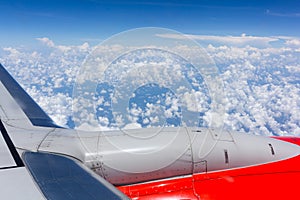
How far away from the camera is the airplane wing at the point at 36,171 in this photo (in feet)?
5.51

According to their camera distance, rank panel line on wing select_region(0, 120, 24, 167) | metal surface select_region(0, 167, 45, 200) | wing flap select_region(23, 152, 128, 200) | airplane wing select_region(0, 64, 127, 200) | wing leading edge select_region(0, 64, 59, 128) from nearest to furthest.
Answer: metal surface select_region(0, 167, 45, 200), airplane wing select_region(0, 64, 127, 200), wing flap select_region(23, 152, 128, 200), panel line on wing select_region(0, 120, 24, 167), wing leading edge select_region(0, 64, 59, 128)

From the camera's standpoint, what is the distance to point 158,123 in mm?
3734

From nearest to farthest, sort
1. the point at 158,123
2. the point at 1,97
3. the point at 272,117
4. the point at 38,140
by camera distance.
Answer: the point at 38,140 → the point at 158,123 → the point at 1,97 → the point at 272,117

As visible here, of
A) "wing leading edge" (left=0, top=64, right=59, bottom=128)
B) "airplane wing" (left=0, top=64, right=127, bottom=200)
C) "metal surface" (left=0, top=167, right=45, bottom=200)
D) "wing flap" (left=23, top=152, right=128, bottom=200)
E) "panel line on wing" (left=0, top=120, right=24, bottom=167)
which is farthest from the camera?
"wing leading edge" (left=0, top=64, right=59, bottom=128)

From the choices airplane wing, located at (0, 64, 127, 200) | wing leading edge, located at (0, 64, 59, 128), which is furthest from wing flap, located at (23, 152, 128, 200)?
wing leading edge, located at (0, 64, 59, 128)

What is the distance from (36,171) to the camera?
2113 millimetres

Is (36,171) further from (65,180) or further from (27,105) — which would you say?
(27,105)

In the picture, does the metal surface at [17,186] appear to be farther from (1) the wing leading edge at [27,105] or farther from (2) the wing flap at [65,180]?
(1) the wing leading edge at [27,105]

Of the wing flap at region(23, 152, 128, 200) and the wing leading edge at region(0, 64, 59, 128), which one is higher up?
the wing leading edge at region(0, 64, 59, 128)

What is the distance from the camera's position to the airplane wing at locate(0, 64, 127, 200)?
1679mm

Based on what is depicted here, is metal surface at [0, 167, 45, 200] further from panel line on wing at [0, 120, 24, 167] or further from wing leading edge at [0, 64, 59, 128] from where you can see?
wing leading edge at [0, 64, 59, 128]

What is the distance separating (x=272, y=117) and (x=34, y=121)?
387 ft

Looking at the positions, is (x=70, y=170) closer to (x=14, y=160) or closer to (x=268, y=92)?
(x=14, y=160)

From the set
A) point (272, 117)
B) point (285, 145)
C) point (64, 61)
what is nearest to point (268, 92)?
point (272, 117)
